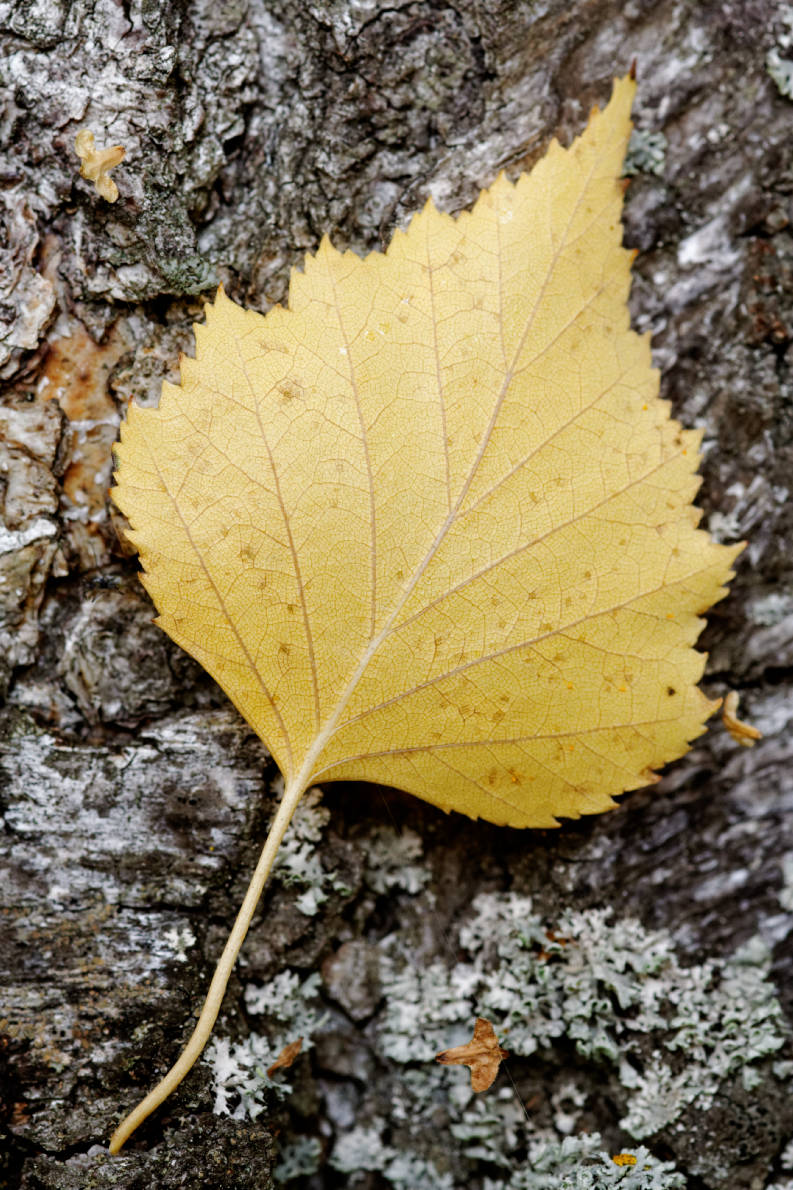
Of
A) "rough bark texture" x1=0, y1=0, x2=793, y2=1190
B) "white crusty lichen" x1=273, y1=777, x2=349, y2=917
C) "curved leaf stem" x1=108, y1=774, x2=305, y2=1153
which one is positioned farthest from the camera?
"white crusty lichen" x1=273, y1=777, x2=349, y2=917

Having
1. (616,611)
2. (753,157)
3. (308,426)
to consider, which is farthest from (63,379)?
(753,157)

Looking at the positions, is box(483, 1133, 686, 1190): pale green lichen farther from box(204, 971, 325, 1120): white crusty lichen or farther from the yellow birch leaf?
the yellow birch leaf

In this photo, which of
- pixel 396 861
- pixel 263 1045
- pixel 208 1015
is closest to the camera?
pixel 208 1015

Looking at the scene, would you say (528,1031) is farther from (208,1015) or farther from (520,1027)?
(208,1015)

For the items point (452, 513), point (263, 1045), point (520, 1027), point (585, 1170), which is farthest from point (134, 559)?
point (585, 1170)

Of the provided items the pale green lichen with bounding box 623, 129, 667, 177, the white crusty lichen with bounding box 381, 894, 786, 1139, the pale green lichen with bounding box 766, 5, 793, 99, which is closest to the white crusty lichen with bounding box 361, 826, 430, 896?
the white crusty lichen with bounding box 381, 894, 786, 1139

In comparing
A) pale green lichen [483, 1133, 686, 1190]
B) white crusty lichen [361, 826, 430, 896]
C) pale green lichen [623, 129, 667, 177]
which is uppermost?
pale green lichen [623, 129, 667, 177]
